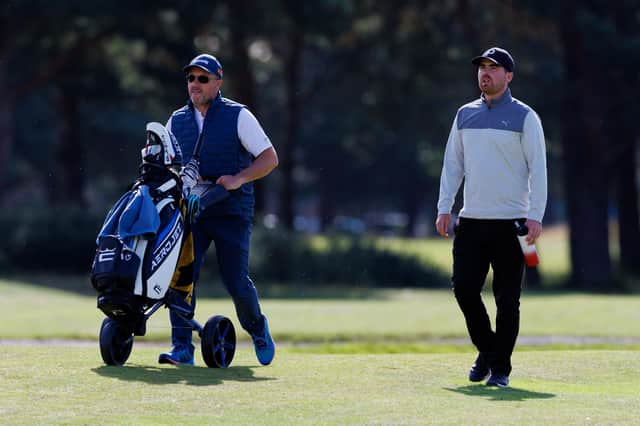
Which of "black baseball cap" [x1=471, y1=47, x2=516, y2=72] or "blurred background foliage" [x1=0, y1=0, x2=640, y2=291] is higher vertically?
"blurred background foliage" [x1=0, y1=0, x2=640, y2=291]

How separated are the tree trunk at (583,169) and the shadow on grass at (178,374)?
75.2ft

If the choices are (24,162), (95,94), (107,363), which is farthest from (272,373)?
(24,162)

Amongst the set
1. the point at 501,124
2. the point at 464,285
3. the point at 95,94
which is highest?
the point at 95,94

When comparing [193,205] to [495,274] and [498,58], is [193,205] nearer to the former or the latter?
[495,274]

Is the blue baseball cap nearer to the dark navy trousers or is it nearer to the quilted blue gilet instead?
the quilted blue gilet

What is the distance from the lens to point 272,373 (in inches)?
342

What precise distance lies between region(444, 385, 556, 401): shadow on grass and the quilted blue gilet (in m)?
2.06

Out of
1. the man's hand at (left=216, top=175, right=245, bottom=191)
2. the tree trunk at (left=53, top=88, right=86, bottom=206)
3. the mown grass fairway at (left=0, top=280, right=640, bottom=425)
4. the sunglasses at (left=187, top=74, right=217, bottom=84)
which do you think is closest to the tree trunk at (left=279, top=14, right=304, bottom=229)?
the tree trunk at (left=53, top=88, right=86, bottom=206)

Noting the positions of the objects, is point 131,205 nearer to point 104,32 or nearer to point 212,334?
point 212,334

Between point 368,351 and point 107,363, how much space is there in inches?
222

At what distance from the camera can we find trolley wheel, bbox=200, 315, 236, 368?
8.84 m

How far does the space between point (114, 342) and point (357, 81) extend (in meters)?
38.4

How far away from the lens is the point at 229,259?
357 inches

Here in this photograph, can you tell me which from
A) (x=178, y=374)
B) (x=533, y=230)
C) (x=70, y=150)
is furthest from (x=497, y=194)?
(x=70, y=150)
